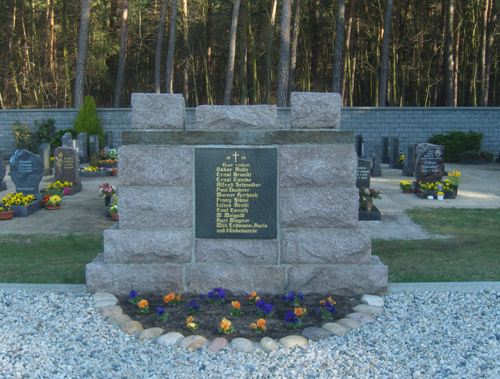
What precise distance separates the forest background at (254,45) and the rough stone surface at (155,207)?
1055 inches

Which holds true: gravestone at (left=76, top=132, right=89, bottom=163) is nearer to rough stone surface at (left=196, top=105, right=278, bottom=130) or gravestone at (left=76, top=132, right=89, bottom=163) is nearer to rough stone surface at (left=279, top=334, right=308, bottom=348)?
rough stone surface at (left=196, top=105, right=278, bottom=130)

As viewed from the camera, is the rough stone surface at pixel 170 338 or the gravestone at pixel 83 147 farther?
the gravestone at pixel 83 147

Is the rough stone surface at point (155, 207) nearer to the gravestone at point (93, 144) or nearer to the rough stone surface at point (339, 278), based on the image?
the rough stone surface at point (339, 278)

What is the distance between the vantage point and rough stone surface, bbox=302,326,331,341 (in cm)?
533

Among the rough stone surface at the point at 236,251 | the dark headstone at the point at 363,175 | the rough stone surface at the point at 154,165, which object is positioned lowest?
the rough stone surface at the point at 236,251

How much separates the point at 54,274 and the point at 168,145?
2.46 metres

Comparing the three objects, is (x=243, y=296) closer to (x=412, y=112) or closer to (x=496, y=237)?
(x=496, y=237)

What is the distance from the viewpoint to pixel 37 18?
124 ft

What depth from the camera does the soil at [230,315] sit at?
17.8 feet

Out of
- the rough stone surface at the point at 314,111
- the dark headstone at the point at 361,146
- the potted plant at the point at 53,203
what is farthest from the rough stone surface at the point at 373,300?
the dark headstone at the point at 361,146

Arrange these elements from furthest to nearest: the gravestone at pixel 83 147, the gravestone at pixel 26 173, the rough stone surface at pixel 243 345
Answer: the gravestone at pixel 83 147, the gravestone at pixel 26 173, the rough stone surface at pixel 243 345

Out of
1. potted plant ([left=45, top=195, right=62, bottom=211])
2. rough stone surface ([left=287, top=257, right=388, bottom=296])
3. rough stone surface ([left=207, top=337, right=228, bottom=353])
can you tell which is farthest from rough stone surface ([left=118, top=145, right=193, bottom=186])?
potted plant ([left=45, top=195, right=62, bottom=211])

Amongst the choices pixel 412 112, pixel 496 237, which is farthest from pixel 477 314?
pixel 412 112

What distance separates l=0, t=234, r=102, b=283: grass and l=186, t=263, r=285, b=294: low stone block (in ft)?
5.26
